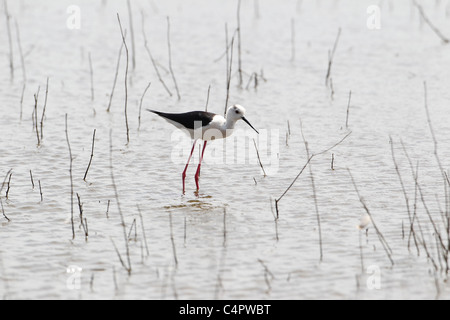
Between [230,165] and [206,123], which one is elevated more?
Result: [206,123]

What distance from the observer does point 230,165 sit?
358 inches

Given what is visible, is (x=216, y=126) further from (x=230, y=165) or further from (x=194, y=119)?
(x=230, y=165)

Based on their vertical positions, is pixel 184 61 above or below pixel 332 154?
above

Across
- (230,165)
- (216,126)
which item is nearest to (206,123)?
(216,126)

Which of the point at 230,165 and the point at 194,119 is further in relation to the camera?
the point at 230,165

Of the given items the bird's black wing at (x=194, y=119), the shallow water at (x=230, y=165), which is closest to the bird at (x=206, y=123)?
the bird's black wing at (x=194, y=119)

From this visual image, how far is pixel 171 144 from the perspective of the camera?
9.90 m

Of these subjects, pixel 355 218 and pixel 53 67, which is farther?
pixel 53 67

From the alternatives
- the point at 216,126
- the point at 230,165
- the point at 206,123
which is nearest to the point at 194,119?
the point at 206,123

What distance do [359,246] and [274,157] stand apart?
2.87m

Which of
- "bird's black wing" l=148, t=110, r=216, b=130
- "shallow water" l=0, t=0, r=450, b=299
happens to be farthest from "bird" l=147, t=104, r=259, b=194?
"shallow water" l=0, t=0, r=450, b=299

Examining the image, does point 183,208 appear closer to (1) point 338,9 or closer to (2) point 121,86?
(2) point 121,86

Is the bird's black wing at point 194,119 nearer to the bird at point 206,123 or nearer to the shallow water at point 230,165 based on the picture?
the bird at point 206,123

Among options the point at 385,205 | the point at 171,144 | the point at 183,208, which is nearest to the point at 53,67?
the point at 171,144
